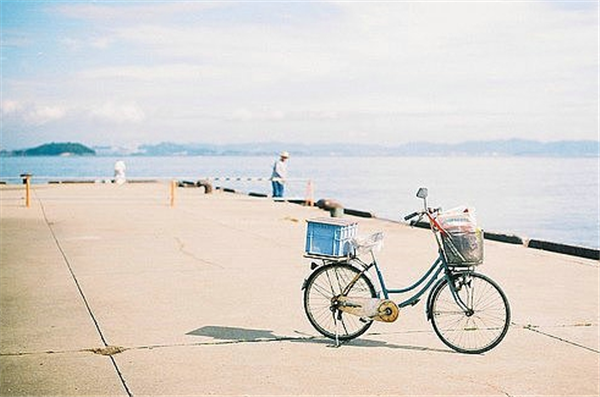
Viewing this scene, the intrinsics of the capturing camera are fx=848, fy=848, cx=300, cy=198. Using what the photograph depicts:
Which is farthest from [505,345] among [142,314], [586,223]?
[586,223]

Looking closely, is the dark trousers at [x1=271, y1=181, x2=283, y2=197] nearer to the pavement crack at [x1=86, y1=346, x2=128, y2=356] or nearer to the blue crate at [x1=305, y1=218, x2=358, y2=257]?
the blue crate at [x1=305, y1=218, x2=358, y2=257]

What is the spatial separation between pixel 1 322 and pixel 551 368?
17.0 feet

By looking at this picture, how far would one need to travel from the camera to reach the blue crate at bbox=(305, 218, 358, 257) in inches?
293

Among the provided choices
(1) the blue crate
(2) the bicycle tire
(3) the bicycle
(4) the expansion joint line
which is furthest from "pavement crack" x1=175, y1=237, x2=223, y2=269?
(1) the blue crate

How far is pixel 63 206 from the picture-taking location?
25328 millimetres

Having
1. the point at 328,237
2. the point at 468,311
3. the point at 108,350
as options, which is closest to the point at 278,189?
the point at 328,237

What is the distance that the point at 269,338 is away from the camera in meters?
7.72

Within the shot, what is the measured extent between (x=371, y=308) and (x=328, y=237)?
0.73m

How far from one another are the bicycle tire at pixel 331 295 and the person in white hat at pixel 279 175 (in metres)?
19.5

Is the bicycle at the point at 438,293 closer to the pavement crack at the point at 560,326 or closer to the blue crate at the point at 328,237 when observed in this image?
the blue crate at the point at 328,237

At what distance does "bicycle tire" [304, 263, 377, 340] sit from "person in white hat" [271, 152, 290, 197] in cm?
1955

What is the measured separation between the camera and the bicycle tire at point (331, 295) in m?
7.57

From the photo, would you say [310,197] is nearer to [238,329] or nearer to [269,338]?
[238,329]

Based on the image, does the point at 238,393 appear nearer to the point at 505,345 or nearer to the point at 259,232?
the point at 505,345
